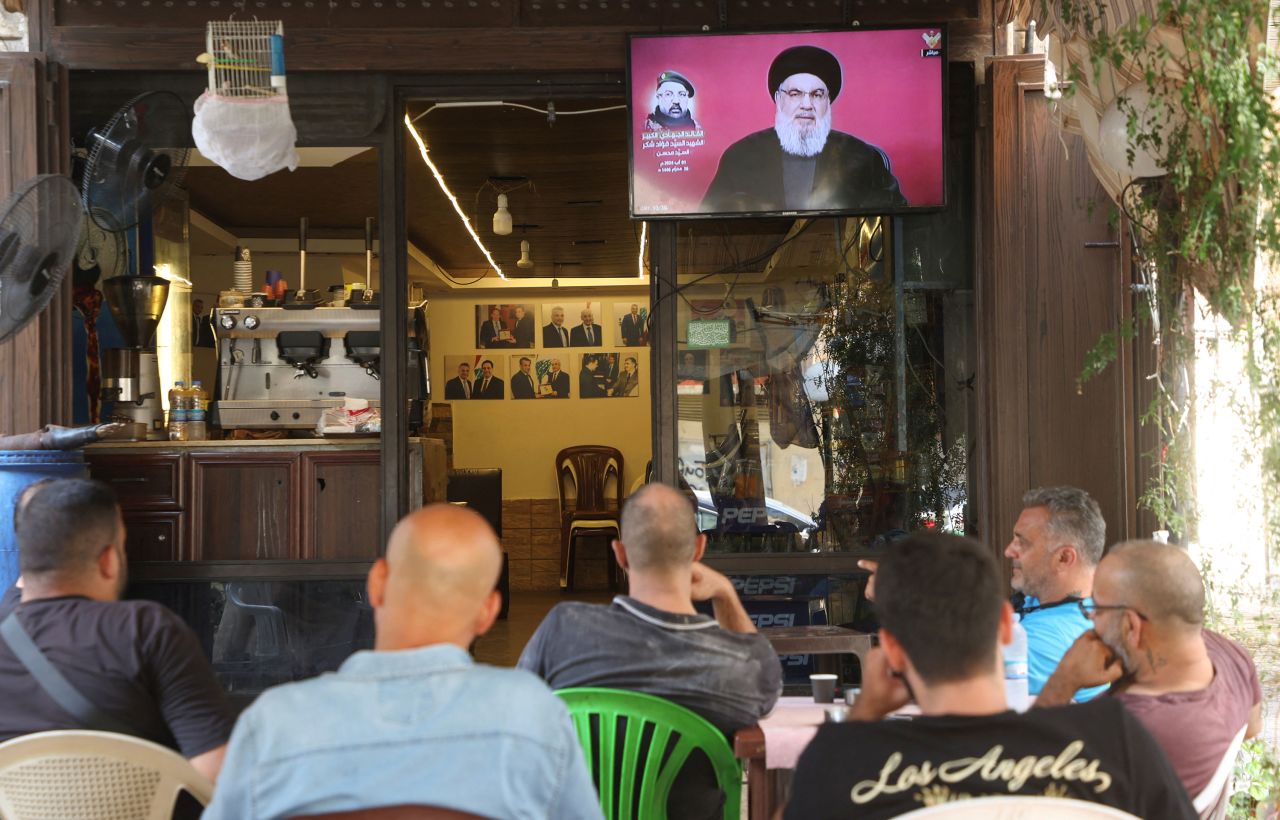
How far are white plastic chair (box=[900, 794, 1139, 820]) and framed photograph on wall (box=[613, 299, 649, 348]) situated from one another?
11624 millimetres

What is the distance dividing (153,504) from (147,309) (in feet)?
3.87

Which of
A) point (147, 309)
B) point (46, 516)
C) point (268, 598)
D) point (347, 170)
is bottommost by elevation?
point (268, 598)

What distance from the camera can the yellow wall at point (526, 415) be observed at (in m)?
13.3

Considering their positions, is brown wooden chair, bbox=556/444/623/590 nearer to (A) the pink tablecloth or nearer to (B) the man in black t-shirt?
(A) the pink tablecloth

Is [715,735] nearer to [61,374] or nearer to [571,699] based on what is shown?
[571,699]

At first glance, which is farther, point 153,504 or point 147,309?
point 147,309

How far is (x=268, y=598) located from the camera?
5922 millimetres

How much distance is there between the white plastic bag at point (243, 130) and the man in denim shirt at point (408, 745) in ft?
11.2

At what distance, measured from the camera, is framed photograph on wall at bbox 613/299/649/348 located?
44.0 feet

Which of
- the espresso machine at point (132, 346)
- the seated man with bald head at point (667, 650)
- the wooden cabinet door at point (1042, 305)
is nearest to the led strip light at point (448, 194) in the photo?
the espresso machine at point (132, 346)

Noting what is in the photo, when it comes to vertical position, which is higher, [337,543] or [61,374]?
[61,374]

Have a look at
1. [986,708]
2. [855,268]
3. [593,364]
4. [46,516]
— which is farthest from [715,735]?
[593,364]

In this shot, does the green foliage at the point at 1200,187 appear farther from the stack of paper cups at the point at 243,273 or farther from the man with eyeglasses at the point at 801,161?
the stack of paper cups at the point at 243,273

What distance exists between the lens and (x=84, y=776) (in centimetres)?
228
